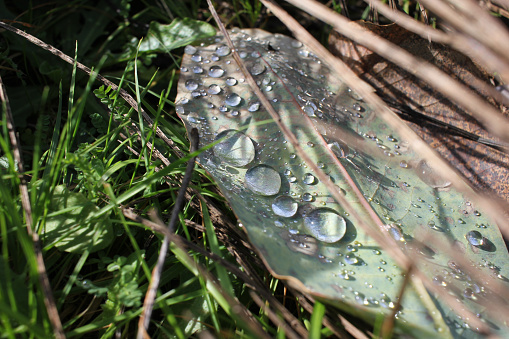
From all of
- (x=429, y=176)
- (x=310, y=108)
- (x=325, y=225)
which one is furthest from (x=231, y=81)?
(x=429, y=176)

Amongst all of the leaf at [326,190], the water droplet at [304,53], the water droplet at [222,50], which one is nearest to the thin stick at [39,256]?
the leaf at [326,190]

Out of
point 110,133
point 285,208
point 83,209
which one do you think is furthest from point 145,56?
point 285,208

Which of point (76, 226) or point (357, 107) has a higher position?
point (357, 107)

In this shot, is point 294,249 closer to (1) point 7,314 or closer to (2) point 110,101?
(1) point 7,314

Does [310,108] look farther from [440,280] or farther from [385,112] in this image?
[440,280]

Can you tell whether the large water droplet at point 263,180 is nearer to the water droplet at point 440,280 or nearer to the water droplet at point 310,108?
the water droplet at point 310,108

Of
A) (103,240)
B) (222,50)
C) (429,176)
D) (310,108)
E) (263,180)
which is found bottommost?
(103,240)

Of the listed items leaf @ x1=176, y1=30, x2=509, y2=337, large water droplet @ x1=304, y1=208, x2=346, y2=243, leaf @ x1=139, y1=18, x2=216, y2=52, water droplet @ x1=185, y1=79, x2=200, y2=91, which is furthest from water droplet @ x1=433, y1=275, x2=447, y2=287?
leaf @ x1=139, y1=18, x2=216, y2=52
